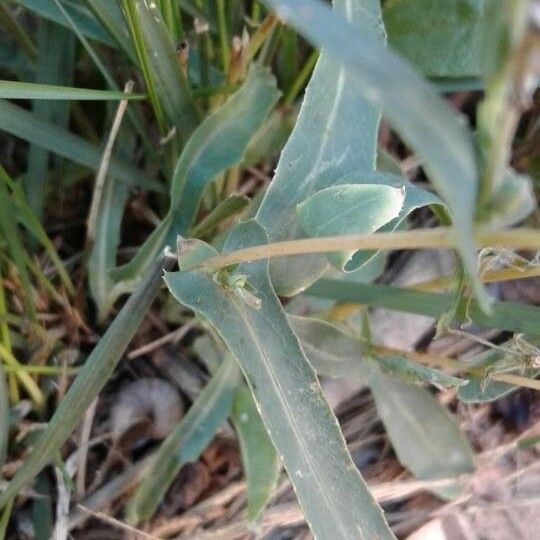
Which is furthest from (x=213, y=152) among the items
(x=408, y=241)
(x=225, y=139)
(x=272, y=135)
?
(x=408, y=241)

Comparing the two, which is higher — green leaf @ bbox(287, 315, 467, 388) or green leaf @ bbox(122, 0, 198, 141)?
green leaf @ bbox(122, 0, 198, 141)

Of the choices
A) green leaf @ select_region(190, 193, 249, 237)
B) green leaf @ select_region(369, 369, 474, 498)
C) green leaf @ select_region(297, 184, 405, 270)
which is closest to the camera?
green leaf @ select_region(297, 184, 405, 270)

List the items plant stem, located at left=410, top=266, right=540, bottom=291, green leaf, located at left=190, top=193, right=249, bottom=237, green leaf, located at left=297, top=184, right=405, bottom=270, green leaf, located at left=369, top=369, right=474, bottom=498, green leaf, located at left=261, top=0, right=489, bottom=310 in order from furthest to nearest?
green leaf, located at left=369, top=369, right=474, bottom=498 < green leaf, located at left=190, top=193, right=249, bottom=237 < plant stem, located at left=410, top=266, right=540, bottom=291 < green leaf, located at left=297, top=184, right=405, bottom=270 < green leaf, located at left=261, top=0, right=489, bottom=310

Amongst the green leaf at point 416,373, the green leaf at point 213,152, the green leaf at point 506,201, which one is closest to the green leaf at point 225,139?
the green leaf at point 213,152

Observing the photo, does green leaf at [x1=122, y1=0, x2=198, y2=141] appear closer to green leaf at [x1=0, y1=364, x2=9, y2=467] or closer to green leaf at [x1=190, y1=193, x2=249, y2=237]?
green leaf at [x1=190, y1=193, x2=249, y2=237]

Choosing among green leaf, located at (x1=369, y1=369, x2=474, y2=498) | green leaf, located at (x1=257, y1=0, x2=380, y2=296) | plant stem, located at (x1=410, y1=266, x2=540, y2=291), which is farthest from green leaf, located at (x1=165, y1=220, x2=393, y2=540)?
green leaf, located at (x1=369, y1=369, x2=474, y2=498)

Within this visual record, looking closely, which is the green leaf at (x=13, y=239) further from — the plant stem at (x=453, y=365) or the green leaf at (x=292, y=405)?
the plant stem at (x=453, y=365)

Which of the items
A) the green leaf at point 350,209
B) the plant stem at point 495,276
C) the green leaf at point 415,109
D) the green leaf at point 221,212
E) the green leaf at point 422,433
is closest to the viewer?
the green leaf at point 415,109
